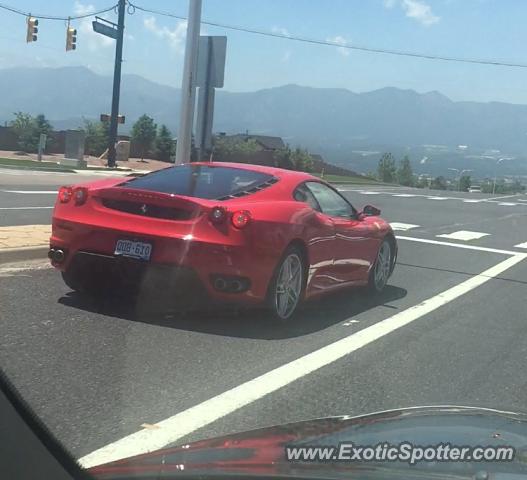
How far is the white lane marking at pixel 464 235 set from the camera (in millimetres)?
14727

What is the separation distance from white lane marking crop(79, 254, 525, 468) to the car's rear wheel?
2.32ft

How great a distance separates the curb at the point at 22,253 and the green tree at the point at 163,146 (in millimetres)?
39881

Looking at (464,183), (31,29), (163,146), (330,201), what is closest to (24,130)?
(163,146)

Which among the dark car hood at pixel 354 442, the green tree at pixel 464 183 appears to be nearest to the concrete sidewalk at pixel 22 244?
the dark car hood at pixel 354 442

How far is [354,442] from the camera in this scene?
2.73 metres

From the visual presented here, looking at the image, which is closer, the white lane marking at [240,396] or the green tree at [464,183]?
the white lane marking at [240,396]

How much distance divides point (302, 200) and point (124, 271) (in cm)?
184

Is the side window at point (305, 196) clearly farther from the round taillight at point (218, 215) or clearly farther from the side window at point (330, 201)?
the round taillight at point (218, 215)

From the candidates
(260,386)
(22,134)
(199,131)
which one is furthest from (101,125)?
(260,386)

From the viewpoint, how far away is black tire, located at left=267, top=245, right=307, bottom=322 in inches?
234

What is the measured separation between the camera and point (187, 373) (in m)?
4.80

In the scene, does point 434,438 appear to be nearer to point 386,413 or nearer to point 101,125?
point 386,413

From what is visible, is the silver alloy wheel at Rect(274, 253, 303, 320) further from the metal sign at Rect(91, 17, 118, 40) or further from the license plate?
the metal sign at Rect(91, 17, 118, 40)

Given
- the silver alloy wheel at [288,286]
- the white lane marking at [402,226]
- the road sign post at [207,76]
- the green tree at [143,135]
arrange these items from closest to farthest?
the silver alloy wheel at [288,286], the road sign post at [207,76], the white lane marking at [402,226], the green tree at [143,135]
